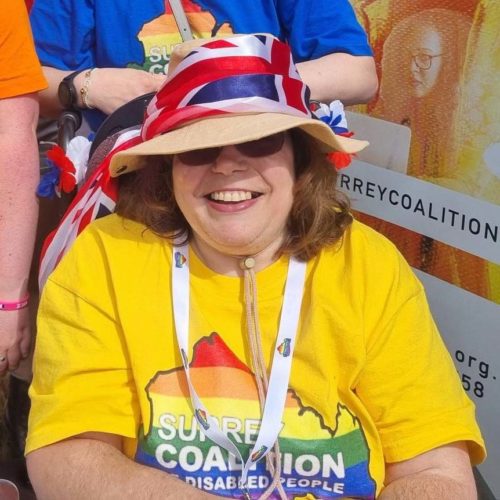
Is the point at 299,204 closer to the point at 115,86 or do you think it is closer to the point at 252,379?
the point at 252,379

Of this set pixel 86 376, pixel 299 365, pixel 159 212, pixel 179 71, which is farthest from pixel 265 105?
pixel 86 376

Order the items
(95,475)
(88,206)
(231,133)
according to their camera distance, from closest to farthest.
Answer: (231,133)
(95,475)
(88,206)

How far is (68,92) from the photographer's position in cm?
247

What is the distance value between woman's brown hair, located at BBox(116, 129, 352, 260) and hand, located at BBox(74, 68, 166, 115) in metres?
0.40

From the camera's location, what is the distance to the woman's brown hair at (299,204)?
1.95m

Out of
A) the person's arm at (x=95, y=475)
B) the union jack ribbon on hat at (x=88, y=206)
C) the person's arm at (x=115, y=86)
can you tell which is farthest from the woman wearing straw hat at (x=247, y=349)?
the person's arm at (x=115, y=86)

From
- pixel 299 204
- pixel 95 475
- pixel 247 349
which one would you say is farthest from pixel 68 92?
pixel 95 475

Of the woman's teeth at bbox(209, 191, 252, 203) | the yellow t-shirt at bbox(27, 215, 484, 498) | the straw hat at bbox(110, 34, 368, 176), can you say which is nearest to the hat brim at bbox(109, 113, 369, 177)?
the straw hat at bbox(110, 34, 368, 176)

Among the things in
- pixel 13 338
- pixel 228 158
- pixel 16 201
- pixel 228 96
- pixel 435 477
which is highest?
pixel 228 96

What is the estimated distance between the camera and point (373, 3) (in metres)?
2.66

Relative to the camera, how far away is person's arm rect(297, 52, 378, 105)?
246 centimetres

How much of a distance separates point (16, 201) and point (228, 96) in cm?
83

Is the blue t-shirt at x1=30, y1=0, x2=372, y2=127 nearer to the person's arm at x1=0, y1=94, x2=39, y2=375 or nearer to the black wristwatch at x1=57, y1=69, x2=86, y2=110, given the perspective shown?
the black wristwatch at x1=57, y1=69, x2=86, y2=110

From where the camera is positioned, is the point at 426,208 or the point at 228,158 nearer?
the point at 228,158
